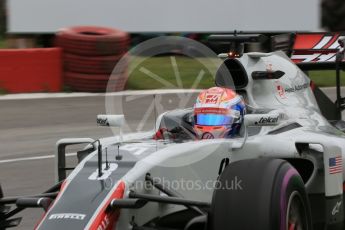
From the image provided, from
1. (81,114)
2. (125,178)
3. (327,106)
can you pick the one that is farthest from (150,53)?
(81,114)

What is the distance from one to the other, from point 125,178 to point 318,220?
1627mm

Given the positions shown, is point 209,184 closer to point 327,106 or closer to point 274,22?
point 327,106

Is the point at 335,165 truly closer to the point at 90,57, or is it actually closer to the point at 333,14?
the point at 90,57

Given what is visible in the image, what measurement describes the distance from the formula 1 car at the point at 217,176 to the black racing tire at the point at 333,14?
750 inches

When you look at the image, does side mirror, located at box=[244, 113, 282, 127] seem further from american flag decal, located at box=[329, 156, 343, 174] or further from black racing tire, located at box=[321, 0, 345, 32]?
black racing tire, located at box=[321, 0, 345, 32]

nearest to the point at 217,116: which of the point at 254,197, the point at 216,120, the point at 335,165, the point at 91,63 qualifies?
the point at 216,120

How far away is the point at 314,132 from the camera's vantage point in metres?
6.20

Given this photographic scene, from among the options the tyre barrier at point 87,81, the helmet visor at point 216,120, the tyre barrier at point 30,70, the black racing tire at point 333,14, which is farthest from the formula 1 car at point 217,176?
the black racing tire at point 333,14

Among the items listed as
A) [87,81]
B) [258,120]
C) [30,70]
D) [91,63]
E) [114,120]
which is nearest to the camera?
[258,120]

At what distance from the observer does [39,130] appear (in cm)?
1162

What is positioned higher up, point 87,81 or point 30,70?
point 30,70

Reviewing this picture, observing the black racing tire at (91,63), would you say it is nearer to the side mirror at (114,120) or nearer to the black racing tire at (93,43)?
the black racing tire at (93,43)

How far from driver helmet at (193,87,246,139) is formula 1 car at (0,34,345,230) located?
10 centimetres

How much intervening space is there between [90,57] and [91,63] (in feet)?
0.38
